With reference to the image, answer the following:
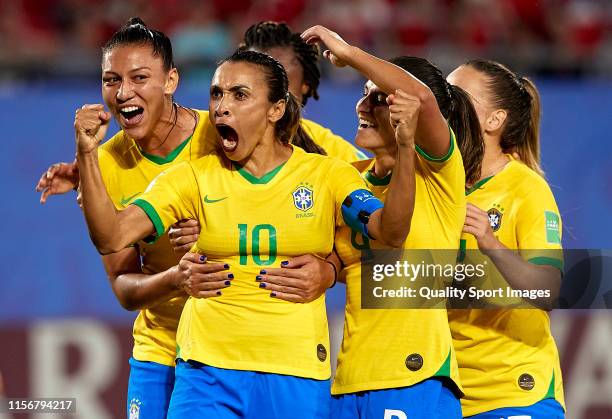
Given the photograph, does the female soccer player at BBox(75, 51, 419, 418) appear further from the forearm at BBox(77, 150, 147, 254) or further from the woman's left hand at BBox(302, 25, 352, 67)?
the woman's left hand at BBox(302, 25, 352, 67)

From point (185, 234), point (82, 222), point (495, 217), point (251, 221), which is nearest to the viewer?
point (251, 221)

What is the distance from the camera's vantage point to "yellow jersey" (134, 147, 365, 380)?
134 inches

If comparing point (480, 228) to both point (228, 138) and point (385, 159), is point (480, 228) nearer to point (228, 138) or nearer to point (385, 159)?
point (385, 159)

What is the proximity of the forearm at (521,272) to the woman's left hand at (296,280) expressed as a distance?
609mm

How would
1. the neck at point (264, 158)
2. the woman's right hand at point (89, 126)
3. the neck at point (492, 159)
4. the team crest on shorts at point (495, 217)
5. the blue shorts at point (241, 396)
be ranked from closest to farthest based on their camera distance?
the woman's right hand at point (89, 126) < the blue shorts at point (241, 396) < the neck at point (264, 158) < the team crest on shorts at point (495, 217) < the neck at point (492, 159)

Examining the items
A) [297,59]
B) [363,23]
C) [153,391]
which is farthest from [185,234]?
[363,23]

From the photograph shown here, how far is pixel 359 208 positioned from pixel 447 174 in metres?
0.32

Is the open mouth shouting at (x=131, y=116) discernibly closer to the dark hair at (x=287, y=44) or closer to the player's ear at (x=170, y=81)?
the player's ear at (x=170, y=81)

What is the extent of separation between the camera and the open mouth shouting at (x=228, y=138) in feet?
11.5

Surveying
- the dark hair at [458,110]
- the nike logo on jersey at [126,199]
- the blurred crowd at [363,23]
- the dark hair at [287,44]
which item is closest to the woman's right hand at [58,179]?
the nike logo on jersey at [126,199]

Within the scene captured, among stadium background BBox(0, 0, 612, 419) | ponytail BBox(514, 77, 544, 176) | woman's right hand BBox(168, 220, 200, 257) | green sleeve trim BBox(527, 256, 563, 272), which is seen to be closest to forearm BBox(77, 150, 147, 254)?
woman's right hand BBox(168, 220, 200, 257)

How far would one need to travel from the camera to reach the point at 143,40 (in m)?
3.85

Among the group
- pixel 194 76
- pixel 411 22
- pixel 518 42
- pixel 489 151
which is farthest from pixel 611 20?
pixel 489 151

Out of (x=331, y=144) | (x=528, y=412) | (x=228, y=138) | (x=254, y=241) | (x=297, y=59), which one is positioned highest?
(x=297, y=59)
